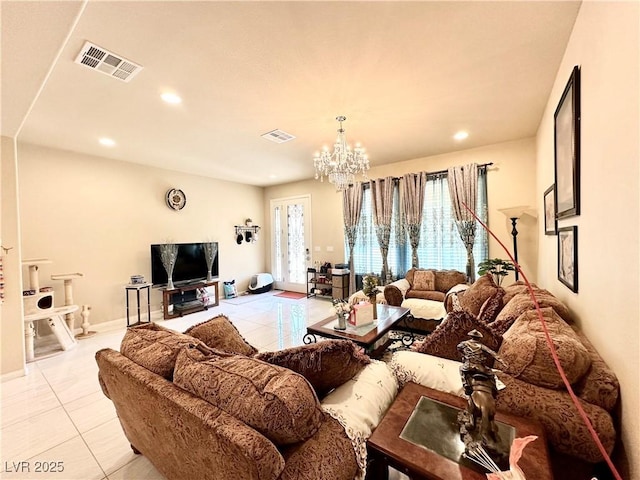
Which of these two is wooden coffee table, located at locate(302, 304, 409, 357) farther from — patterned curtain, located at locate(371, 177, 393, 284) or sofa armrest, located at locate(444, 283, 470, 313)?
patterned curtain, located at locate(371, 177, 393, 284)

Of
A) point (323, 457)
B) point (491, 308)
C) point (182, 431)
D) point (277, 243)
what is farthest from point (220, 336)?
point (277, 243)

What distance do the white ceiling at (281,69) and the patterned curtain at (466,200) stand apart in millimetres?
686

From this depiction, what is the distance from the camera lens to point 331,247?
20.3 feet

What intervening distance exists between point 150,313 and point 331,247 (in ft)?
12.5

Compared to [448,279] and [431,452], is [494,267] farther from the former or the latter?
[431,452]

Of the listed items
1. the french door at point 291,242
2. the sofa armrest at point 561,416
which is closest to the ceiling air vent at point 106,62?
the sofa armrest at point 561,416

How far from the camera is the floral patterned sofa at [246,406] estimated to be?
0.93 metres

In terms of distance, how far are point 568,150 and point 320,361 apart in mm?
2344

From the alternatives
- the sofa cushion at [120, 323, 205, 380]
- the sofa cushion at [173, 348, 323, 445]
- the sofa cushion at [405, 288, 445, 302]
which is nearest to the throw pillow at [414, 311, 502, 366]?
the sofa cushion at [173, 348, 323, 445]

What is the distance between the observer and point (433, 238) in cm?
476

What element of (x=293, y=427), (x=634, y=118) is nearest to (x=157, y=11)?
(x=293, y=427)

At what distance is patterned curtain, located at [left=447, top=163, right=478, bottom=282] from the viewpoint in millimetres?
4316

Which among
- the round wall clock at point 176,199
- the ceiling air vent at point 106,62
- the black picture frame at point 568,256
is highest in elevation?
the ceiling air vent at point 106,62

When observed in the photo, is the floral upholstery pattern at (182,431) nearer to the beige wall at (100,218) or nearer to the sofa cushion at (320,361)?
the sofa cushion at (320,361)
